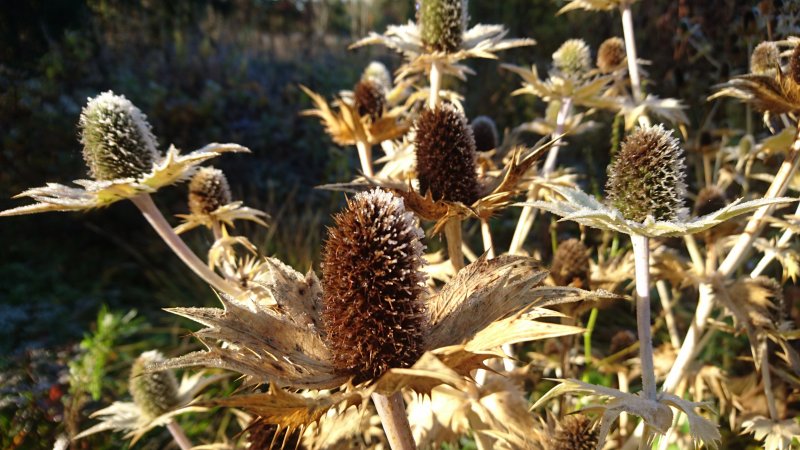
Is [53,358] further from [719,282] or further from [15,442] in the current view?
[719,282]

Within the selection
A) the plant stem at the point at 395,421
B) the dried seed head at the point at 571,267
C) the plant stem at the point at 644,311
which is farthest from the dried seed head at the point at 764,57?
the plant stem at the point at 395,421

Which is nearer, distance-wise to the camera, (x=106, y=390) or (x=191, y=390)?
(x=191, y=390)

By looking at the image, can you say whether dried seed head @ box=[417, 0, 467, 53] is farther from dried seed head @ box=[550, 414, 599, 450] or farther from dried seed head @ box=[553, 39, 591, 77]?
dried seed head @ box=[550, 414, 599, 450]

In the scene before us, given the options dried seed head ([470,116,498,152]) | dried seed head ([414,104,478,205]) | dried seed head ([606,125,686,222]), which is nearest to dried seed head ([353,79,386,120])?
dried seed head ([470,116,498,152])

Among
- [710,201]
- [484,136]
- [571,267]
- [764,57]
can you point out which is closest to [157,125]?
[484,136]

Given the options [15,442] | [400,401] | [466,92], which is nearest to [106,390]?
[15,442]
